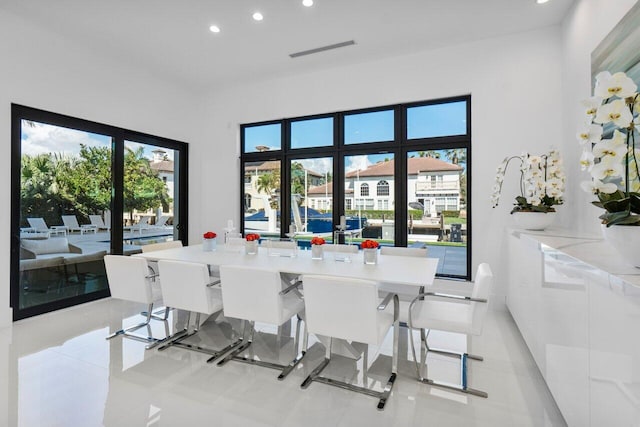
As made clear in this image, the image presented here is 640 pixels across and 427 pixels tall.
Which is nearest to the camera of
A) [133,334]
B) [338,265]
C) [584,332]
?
[584,332]

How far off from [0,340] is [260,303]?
9.57 feet

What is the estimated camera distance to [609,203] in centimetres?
147

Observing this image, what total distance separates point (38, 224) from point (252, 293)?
338 cm

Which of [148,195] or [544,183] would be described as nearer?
[544,183]

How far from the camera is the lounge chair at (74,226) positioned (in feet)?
14.8

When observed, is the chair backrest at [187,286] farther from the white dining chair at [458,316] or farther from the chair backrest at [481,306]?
the chair backrest at [481,306]

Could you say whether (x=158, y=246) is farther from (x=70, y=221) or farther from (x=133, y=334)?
(x=70, y=221)

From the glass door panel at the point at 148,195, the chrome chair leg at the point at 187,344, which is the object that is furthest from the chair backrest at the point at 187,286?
the glass door panel at the point at 148,195

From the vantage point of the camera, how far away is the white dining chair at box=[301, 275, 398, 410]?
226 cm

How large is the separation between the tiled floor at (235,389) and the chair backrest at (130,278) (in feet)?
1.57

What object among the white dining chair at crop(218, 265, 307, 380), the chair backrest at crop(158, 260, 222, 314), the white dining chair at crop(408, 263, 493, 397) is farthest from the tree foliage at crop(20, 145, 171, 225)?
the white dining chair at crop(408, 263, 493, 397)

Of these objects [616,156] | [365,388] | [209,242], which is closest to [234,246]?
[209,242]

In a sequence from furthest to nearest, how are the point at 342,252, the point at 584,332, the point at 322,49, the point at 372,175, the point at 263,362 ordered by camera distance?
the point at 372,175
the point at 322,49
the point at 342,252
the point at 263,362
the point at 584,332

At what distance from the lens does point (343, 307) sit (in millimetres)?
2338
